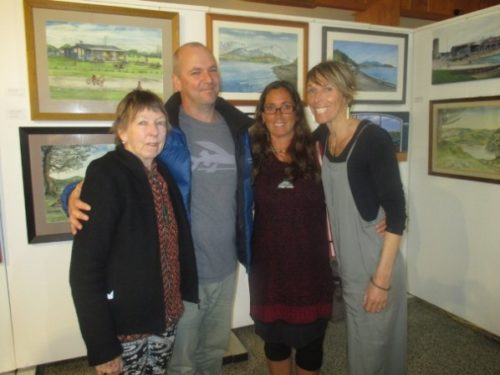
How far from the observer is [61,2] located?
1924 millimetres

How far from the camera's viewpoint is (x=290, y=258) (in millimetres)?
Result: 1481

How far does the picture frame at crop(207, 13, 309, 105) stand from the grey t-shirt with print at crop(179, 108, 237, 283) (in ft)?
2.92

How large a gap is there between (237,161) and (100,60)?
1.06 metres

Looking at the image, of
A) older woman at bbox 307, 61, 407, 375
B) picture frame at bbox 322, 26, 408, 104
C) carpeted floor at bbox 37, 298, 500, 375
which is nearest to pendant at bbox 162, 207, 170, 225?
older woman at bbox 307, 61, 407, 375

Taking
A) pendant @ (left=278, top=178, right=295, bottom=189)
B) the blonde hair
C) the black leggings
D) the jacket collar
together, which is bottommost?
the black leggings

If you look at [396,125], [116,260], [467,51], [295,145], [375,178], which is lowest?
[116,260]

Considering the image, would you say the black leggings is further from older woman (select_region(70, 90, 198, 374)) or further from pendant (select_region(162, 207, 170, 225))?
pendant (select_region(162, 207, 170, 225))

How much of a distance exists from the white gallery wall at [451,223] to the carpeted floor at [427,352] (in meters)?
0.13

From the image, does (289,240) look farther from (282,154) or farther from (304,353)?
(304,353)

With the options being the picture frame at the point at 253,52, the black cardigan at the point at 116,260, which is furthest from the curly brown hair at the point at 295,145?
the picture frame at the point at 253,52

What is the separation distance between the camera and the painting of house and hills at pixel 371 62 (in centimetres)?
262

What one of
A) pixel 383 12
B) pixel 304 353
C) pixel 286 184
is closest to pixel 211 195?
pixel 286 184

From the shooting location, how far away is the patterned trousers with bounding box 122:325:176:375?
3.90 feet

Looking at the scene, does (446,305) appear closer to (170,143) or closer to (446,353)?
(446,353)
